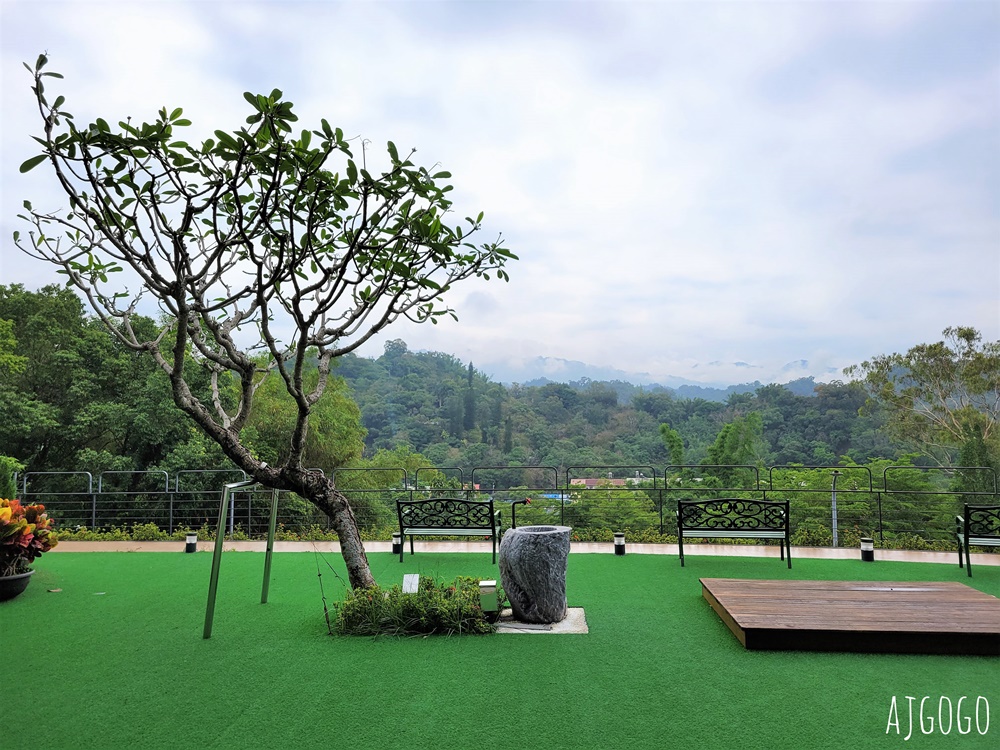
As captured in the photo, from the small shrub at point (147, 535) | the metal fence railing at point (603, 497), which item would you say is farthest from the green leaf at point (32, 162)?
the small shrub at point (147, 535)

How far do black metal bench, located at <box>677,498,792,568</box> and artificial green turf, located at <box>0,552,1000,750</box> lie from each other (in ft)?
4.61

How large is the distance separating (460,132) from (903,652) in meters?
9.49

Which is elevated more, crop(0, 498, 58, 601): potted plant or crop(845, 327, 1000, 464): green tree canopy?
crop(845, 327, 1000, 464): green tree canopy

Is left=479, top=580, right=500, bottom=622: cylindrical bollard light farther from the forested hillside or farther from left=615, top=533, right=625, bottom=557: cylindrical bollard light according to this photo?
the forested hillside

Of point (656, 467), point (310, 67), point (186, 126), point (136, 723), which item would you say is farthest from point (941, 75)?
point (136, 723)

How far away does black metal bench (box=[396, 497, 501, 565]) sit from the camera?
23.3ft

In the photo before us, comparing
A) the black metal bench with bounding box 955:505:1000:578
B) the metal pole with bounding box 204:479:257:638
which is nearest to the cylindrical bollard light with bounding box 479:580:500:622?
the metal pole with bounding box 204:479:257:638

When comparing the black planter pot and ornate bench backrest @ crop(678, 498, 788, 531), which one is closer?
the black planter pot

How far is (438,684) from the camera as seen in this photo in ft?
12.2

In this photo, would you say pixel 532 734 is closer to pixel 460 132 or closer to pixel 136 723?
pixel 136 723

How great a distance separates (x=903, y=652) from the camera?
410 centimetres

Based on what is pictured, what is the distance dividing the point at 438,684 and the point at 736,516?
4.56 metres

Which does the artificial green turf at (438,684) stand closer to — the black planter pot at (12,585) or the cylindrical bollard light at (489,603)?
the black planter pot at (12,585)

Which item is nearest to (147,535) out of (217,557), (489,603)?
(217,557)
